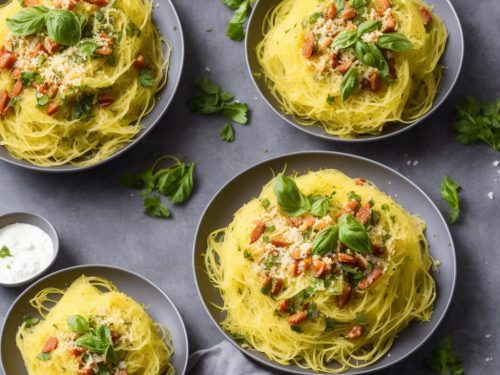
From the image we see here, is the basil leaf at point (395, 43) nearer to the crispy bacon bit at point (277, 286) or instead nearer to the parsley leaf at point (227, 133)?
the parsley leaf at point (227, 133)

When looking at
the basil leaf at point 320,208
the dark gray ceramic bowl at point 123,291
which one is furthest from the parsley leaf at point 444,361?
the dark gray ceramic bowl at point 123,291

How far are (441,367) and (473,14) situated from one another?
2482 mm

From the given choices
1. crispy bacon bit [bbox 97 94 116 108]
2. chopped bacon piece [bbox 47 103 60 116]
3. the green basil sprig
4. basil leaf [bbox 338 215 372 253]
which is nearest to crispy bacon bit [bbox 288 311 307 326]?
basil leaf [bbox 338 215 372 253]

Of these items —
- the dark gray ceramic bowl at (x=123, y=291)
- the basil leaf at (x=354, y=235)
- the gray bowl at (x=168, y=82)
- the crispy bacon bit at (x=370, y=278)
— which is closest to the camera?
the basil leaf at (x=354, y=235)

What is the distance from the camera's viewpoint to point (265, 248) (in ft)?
15.9

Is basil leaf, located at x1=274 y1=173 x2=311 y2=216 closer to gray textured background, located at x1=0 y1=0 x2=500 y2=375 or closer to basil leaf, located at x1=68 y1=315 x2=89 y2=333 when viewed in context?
gray textured background, located at x1=0 y1=0 x2=500 y2=375

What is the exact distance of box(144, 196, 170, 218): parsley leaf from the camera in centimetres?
543

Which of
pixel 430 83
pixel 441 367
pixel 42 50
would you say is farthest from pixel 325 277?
pixel 42 50

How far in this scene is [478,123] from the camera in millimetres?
5352

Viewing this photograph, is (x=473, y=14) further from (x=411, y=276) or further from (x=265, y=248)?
(x=265, y=248)

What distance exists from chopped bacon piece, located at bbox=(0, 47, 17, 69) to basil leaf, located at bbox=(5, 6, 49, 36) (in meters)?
0.17

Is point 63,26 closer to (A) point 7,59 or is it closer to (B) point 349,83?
(A) point 7,59

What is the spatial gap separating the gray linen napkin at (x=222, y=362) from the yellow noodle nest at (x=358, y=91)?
1624 millimetres

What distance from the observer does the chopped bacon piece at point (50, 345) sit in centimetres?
488
